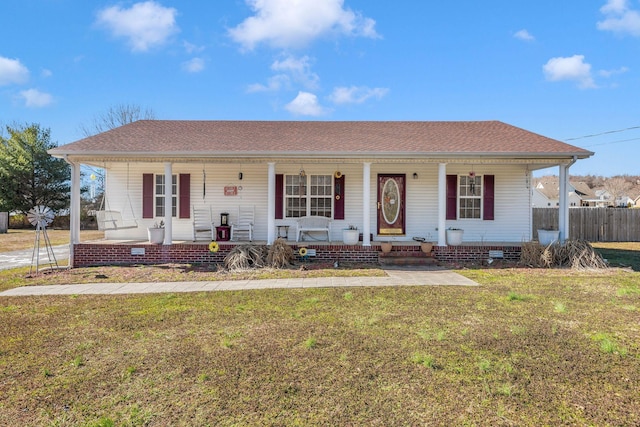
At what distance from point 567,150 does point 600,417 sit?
8.56 m

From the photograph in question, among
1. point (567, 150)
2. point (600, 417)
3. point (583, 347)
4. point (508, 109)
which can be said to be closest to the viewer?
point (600, 417)

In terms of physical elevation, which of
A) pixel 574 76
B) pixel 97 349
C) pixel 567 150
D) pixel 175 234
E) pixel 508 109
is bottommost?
pixel 97 349

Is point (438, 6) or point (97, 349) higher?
point (438, 6)

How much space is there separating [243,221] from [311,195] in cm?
225

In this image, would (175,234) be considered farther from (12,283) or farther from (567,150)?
(567,150)

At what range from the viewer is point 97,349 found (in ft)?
12.8

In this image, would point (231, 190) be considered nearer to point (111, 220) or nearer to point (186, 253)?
point (186, 253)

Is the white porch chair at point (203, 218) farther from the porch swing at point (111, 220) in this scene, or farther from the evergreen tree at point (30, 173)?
the evergreen tree at point (30, 173)

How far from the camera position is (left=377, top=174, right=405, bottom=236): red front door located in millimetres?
11438

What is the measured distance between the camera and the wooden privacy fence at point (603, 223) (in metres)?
16.6

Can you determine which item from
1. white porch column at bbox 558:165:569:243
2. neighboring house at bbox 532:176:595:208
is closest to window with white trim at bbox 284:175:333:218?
white porch column at bbox 558:165:569:243

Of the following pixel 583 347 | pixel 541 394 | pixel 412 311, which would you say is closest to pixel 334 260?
pixel 412 311

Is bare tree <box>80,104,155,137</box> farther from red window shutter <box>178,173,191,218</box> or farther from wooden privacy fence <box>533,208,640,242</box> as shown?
wooden privacy fence <box>533,208,640,242</box>

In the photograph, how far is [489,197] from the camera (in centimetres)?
1144
